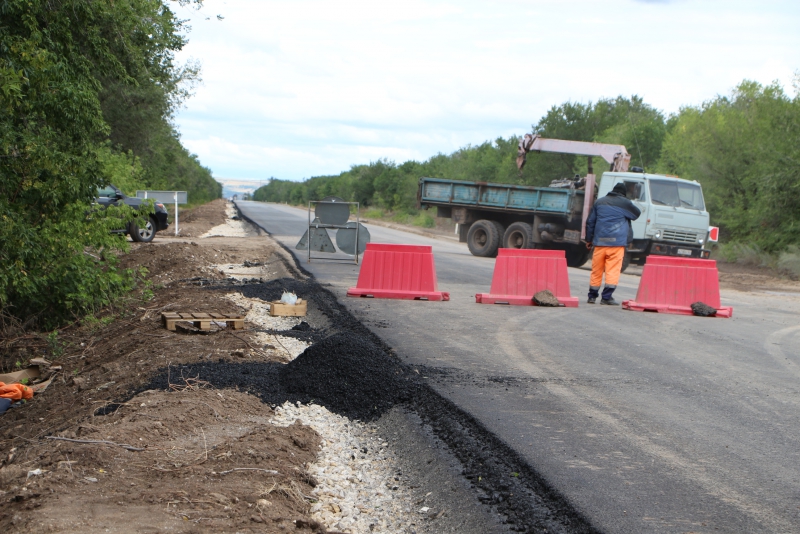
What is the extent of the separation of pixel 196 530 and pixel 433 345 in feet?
15.6

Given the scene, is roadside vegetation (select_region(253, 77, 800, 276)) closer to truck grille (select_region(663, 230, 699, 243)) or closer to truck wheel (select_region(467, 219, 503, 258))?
truck grille (select_region(663, 230, 699, 243))

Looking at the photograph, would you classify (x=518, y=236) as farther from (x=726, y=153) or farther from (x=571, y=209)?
(x=726, y=153)

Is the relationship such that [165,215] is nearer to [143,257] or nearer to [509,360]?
[143,257]

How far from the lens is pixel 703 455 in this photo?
454cm

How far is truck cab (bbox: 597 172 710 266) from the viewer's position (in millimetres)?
19422

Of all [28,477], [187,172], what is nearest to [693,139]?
[28,477]

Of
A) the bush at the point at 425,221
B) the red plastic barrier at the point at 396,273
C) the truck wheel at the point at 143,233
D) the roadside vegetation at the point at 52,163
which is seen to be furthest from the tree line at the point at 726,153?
the roadside vegetation at the point at 52,163

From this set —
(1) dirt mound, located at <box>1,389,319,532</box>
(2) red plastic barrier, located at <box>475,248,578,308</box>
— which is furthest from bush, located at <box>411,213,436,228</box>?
(1) dirt mound, located at <box>1,389,319,532</box>

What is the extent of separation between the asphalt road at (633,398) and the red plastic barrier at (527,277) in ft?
1.23

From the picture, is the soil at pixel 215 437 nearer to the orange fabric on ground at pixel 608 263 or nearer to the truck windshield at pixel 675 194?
the orange fabric on ground at pixel 608 263

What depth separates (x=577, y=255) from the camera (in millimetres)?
22891

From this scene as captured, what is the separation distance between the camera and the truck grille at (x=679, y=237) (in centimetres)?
1952

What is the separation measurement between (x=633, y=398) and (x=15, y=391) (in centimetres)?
562

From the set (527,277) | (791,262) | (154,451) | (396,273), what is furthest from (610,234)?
(791,262)
